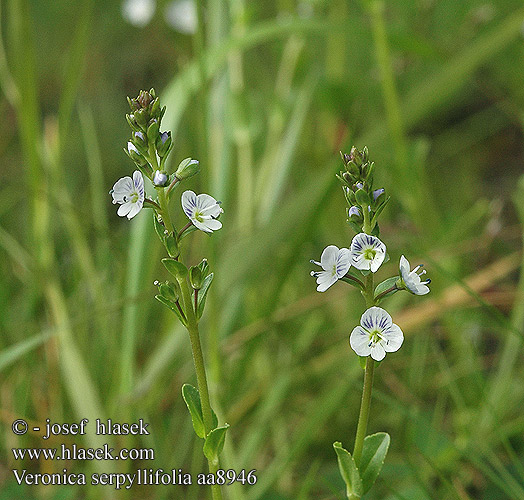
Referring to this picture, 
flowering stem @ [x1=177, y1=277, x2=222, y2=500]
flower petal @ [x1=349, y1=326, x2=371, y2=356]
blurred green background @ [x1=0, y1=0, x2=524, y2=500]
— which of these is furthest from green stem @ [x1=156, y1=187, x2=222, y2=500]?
blurred green background @ [x1=0, y1=0, x2=524, y2=500]

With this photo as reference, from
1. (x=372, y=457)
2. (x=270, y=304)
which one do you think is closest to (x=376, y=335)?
(x=372, y=457)

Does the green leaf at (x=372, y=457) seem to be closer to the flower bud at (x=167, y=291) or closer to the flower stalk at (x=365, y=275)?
A: the flower stalk at (x=365, y=275)

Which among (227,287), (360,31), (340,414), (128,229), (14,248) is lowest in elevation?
(340,414)

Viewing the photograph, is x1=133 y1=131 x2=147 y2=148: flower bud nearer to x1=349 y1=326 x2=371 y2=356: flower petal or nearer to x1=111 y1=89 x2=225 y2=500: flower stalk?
x1=111 y1=89 x2=225 y2=500: flower stalk

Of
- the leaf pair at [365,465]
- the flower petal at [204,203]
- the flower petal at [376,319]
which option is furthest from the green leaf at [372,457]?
the flower petal at [204,203]

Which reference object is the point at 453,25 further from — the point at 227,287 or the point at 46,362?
the point at 46,362

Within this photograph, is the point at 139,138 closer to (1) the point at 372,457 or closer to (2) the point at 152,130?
(2) the point at 152,130

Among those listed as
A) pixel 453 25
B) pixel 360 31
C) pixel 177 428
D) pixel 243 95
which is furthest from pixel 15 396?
pixel 453 25
